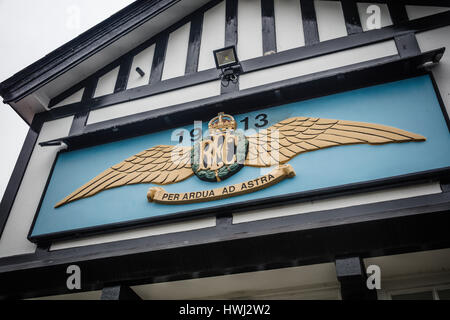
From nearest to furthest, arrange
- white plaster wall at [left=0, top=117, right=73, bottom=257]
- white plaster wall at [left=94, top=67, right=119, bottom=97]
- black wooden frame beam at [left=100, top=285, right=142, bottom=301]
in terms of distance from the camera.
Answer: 1. black wooden frame beam at [left=100, top=285, right=142, bottom=301]
2. white plaster wall at [left=0, top=117, right=73, bottom=257]
3. white plaster wall at [left=94, top=67, right=119, bottom=97]

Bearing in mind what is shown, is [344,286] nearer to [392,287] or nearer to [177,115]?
[392,287]

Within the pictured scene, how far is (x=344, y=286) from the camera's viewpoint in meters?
3.36

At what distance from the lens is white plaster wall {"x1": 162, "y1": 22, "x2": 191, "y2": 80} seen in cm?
577

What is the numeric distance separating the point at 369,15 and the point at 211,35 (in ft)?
7.48

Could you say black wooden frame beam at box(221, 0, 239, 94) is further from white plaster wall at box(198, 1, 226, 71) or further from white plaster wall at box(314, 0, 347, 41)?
white plaster wall at box(314, 0, 347, 41)

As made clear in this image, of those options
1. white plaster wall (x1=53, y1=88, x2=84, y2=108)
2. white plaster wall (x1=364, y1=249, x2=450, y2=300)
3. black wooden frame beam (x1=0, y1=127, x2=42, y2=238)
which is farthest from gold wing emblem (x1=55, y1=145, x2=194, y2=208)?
white plaster wall (x1=364, y1=249, x2=450, y2=300)

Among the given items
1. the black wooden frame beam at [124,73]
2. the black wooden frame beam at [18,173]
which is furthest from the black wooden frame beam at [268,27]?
the black wooden frame beam at [18,173]

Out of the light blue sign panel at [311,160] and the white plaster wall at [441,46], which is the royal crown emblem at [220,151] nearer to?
the light blue sign panel at [311,160]

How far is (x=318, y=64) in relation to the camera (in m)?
4.86

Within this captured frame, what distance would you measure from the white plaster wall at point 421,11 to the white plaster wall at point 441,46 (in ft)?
0.93

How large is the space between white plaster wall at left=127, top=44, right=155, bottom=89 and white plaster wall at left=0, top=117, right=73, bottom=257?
3.57 ft

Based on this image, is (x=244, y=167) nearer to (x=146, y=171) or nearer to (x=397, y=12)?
(x=146, y=171)

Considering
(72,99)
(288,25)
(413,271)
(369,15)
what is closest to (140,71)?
(72,99)
